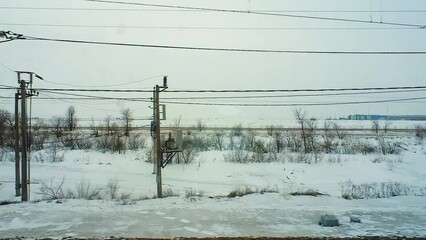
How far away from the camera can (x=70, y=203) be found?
49.0 ft

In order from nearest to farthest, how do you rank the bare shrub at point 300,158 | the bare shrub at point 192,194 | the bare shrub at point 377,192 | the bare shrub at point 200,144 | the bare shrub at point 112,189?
the bare shrub at point 192,194, the bare shrub at point 377,192, the bare shrub at point 112,189, the bare shrub at point 300,158, the bare shrub at point 200,144

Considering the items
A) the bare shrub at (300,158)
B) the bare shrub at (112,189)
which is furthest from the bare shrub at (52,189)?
the bare shrub at (300,158)

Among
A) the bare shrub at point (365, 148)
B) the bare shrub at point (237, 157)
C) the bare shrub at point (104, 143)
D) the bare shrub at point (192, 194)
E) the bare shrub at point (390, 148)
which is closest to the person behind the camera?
the bare shrub at point (192, 194)

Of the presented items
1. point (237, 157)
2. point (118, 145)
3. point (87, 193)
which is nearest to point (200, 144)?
point (237, 157)

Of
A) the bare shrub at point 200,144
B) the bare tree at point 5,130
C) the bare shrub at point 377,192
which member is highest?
the bare tree at point 5,130

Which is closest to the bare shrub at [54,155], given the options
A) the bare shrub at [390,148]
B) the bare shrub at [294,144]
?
the bare shrub at [294,144]

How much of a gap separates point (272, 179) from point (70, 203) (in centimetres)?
1673

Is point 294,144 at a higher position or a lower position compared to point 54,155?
higher

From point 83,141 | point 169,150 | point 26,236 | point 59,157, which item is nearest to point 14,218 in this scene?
point 26,236

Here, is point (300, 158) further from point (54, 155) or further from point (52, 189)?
point (54, 155)

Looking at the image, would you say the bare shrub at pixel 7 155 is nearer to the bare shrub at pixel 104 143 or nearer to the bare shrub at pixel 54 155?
the bare shrub at pixel 54 155

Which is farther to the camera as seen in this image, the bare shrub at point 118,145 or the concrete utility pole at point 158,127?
the bare shrub at point 118,145

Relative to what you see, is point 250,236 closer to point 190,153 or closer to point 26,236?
point 26,236

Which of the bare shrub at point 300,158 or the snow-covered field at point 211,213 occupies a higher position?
the bare shrub at point 300,158
